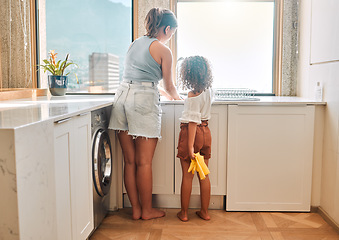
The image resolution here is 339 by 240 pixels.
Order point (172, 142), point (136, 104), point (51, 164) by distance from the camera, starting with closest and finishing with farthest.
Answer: point (51, 164)
point (136, 104)
point (172, 142)

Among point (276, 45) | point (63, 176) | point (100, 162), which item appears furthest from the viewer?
point (276, 45)

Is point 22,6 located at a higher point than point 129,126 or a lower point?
higher

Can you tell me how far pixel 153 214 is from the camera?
2672 mm

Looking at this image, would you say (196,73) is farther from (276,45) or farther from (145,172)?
(276,45)

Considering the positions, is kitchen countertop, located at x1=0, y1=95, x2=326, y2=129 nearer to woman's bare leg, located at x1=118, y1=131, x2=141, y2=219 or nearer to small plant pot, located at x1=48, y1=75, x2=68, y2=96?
woman's bare leg, located at x1=118, y1=131, x2=141, y2=219

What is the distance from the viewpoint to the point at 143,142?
8.34 ft

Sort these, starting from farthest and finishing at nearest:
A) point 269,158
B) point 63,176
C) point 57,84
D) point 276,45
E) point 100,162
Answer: point 276,45 → point 57,84 → point 269,158 → point 100,162 → point 63,176

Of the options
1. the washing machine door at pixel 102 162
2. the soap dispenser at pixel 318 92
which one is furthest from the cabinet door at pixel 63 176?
the soap dispenser at pixel 318 92

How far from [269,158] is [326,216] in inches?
21.8

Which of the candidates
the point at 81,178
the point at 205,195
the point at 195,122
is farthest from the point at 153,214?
the point at 81,178

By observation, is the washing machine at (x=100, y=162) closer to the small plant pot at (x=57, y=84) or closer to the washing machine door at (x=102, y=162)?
the washing machine door at (x=102, y=162)

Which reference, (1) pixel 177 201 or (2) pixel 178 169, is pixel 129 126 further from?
(1) pixel 177 201

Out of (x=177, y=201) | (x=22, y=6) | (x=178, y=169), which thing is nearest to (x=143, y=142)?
(x=178, y=169)

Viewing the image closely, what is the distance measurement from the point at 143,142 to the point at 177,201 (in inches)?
25.2
